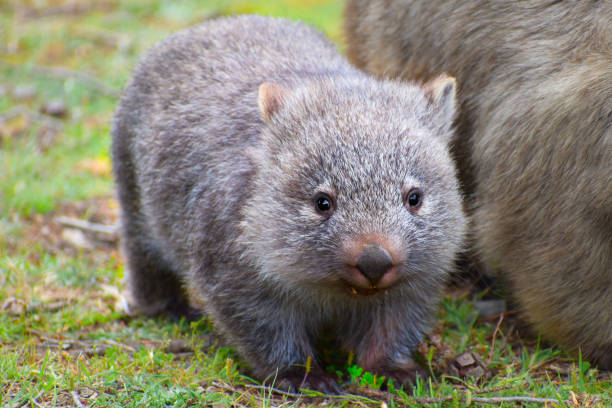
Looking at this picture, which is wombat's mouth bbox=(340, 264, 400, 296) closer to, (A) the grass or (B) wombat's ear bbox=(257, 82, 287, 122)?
(A) the grass

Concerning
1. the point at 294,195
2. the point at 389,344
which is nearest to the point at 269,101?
the point at 294,195

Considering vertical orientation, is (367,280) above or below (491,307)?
above

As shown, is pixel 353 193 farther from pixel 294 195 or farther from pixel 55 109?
pixel 55 109

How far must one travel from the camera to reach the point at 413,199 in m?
3.76

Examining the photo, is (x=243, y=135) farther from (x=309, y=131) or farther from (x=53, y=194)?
(x=53, y=194)

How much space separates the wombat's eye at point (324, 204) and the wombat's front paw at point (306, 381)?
88 centimetres

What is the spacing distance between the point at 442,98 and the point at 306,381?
1.55 meters

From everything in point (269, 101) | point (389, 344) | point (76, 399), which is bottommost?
point (76, 399)

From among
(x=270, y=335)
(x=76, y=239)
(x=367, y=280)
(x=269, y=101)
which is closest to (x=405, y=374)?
(x=270, y=335)

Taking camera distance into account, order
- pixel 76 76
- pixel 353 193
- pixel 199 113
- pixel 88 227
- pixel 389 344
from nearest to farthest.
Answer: pixel 353 193, pixel 389 344, pixel 199 113, pixel 88 227, pixel 76 76

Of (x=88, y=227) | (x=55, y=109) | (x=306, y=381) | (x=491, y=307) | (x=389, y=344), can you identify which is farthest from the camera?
(x=55, y=109)

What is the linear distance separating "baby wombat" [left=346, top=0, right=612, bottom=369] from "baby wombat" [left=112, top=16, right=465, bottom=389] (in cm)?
50

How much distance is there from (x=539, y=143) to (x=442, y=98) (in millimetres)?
564

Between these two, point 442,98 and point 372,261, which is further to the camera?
point 442,98
